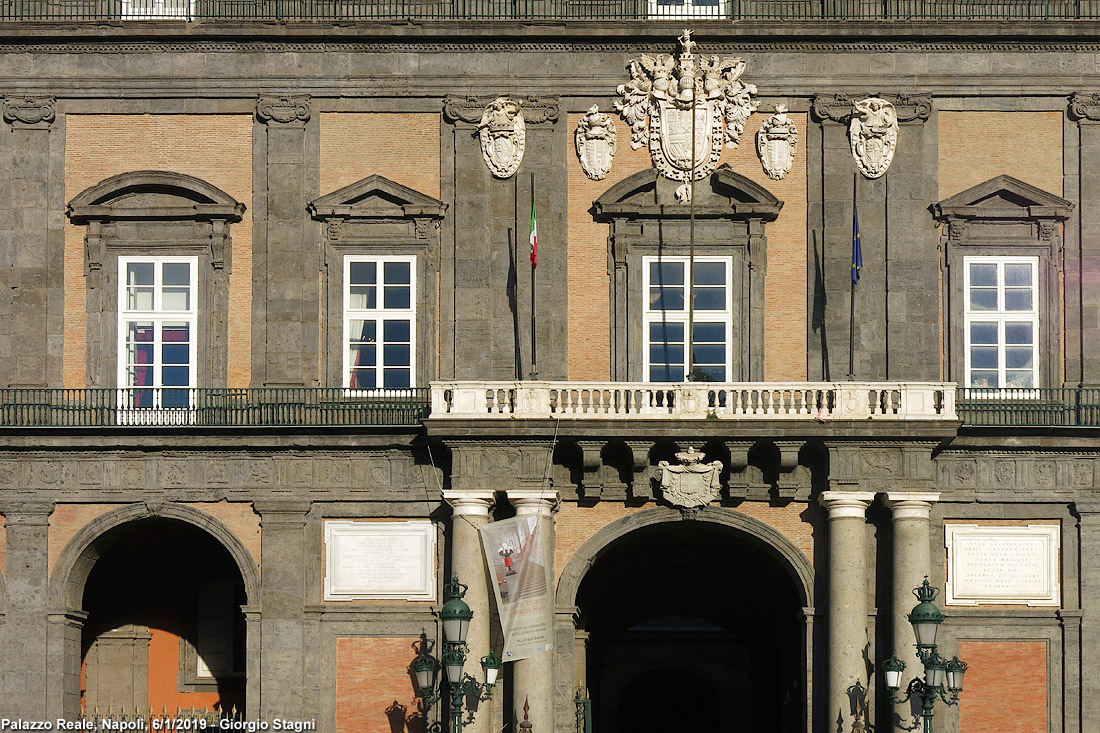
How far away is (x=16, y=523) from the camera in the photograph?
124 feet

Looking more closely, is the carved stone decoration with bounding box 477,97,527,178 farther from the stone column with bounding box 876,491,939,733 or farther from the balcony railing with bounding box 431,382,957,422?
the stone column with bounding box 876,491,939,733

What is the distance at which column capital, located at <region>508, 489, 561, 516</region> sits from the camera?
3659 centimetres

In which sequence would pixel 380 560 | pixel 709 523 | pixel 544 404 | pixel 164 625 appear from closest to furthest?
pixel 544 404, pixel 709 523, pixel 380 560, pixel 164 625

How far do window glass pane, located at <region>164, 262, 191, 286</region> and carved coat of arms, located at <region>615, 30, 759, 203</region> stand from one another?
8.33 metres

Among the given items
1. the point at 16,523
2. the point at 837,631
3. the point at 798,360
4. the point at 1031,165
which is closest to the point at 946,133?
the point at 1031,165

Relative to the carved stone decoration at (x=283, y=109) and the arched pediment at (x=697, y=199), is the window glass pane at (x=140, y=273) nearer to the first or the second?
the carved stone decoration at (x=283, y=109)

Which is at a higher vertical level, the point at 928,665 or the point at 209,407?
the point at 209,407

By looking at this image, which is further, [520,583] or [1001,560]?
[1001,560]

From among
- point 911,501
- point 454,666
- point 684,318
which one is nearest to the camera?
point 454,666

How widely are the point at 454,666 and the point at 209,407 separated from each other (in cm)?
753

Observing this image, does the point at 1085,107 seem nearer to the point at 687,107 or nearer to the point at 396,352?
the point at 687,107

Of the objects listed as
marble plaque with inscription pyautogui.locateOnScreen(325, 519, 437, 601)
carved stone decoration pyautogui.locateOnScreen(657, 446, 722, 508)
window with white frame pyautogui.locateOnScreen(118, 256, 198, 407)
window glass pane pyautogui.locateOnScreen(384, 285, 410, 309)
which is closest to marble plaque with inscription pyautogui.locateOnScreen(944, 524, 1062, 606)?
carved stone decoration pyautogui.locateOnScreen(657, 446, 722, 508)

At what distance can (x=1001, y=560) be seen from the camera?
3731 cm

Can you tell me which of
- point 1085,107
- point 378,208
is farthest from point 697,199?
point 1085,107
